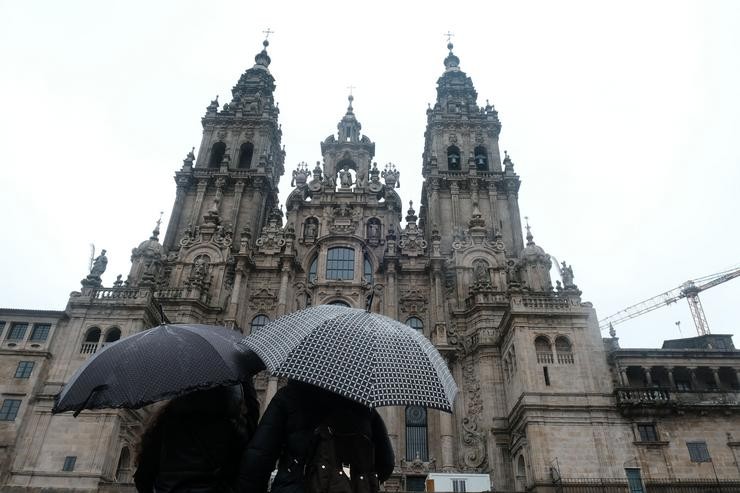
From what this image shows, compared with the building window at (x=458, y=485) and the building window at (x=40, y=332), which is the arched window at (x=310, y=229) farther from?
the building window at (x=458, y=485)

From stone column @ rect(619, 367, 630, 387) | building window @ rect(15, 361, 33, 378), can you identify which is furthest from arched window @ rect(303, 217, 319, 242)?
stone column @ rect(619, 367, 630, 387)

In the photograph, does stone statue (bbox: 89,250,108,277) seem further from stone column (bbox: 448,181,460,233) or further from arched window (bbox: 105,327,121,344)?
stone column (bbox: 448,181,460,233)

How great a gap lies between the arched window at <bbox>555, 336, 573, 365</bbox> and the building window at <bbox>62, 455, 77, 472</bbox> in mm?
23311

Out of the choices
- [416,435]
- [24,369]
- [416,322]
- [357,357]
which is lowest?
[357,357]

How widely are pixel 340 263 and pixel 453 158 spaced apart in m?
13.7

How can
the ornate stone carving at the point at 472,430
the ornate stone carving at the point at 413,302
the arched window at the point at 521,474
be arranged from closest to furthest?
the arched window at the point at 521,474 → the ornate stone carving at the point at 472,430 → the ornate stone carving at the point at 413,302

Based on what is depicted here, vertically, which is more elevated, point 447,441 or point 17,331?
point 17,331

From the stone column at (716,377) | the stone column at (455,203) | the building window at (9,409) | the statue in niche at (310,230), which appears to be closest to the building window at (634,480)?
the stone column at (716,377)

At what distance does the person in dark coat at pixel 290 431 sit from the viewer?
4.94 meters

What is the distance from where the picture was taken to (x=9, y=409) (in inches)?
1044

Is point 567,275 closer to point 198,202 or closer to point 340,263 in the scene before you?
point 340,263

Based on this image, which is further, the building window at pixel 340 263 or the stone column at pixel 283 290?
the building window at pixel 340 263

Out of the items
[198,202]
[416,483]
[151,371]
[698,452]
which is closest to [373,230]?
[198,202]

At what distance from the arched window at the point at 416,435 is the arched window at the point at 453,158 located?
2023 cm
